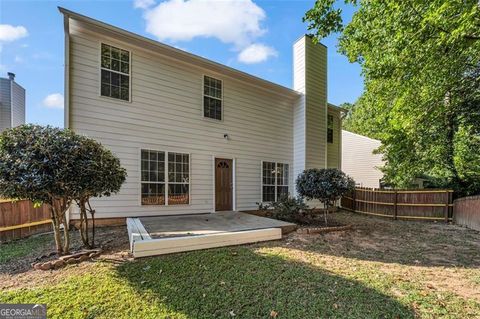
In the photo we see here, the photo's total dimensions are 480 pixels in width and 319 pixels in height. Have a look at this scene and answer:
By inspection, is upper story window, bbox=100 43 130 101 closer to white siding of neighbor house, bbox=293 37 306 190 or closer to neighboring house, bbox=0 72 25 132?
neighboring house, bbox=0 72 25 132

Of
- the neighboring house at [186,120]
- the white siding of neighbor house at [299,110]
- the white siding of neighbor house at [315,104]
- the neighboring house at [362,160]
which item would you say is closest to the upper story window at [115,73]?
the neighboring house at [186,120]

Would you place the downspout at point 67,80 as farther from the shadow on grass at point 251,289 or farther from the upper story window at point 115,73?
the shadow on grass at point 251,289

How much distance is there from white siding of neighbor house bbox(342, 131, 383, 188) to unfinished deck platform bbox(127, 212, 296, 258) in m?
16.2

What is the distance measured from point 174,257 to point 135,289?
3.76 ft

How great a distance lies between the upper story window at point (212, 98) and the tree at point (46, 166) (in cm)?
515

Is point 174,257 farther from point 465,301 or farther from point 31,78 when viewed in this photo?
point 31,78

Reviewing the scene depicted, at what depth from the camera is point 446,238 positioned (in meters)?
6.90

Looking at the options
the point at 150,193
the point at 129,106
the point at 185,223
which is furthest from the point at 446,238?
the point at 129,106

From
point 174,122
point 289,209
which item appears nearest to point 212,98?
point 174,122

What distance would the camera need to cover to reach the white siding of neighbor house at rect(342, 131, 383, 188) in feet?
64.8

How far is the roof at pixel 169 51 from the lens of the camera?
20.8ft

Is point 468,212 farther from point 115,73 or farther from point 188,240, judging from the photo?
point 115,73

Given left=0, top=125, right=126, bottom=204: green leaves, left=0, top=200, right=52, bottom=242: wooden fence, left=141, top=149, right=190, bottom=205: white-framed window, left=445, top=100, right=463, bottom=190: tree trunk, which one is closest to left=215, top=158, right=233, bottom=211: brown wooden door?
left=141, top=149, right=190, bottom=205: white-framed window
